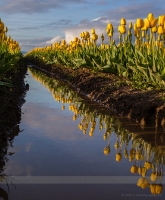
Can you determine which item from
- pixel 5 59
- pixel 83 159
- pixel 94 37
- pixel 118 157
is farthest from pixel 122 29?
pixel 83 159

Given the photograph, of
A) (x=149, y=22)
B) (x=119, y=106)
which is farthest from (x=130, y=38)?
(x=119, y=106)

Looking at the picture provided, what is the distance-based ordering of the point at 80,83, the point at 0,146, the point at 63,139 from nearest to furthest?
1. the point at 0,146
2. the point at 63,139
3. the point at 80,83

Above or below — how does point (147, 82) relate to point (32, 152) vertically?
above

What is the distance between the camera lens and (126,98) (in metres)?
7.34

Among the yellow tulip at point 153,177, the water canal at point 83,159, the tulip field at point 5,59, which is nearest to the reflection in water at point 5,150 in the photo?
the water canal at point 83,159

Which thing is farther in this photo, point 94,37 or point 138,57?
point 94,37

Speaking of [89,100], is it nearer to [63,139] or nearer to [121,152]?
[63,139]

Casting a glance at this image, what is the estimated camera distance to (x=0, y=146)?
4504mm

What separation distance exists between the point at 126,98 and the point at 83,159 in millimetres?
3225

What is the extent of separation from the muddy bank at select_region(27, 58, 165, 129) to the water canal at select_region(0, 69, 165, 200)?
255 millimetres

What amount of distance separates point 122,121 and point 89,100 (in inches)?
109

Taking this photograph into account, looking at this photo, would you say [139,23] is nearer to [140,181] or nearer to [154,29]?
[154,29]

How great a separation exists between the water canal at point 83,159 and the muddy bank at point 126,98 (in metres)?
0.26

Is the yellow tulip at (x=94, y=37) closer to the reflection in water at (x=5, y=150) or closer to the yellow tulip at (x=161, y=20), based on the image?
the yellow tulip at (x=161, y=20)
